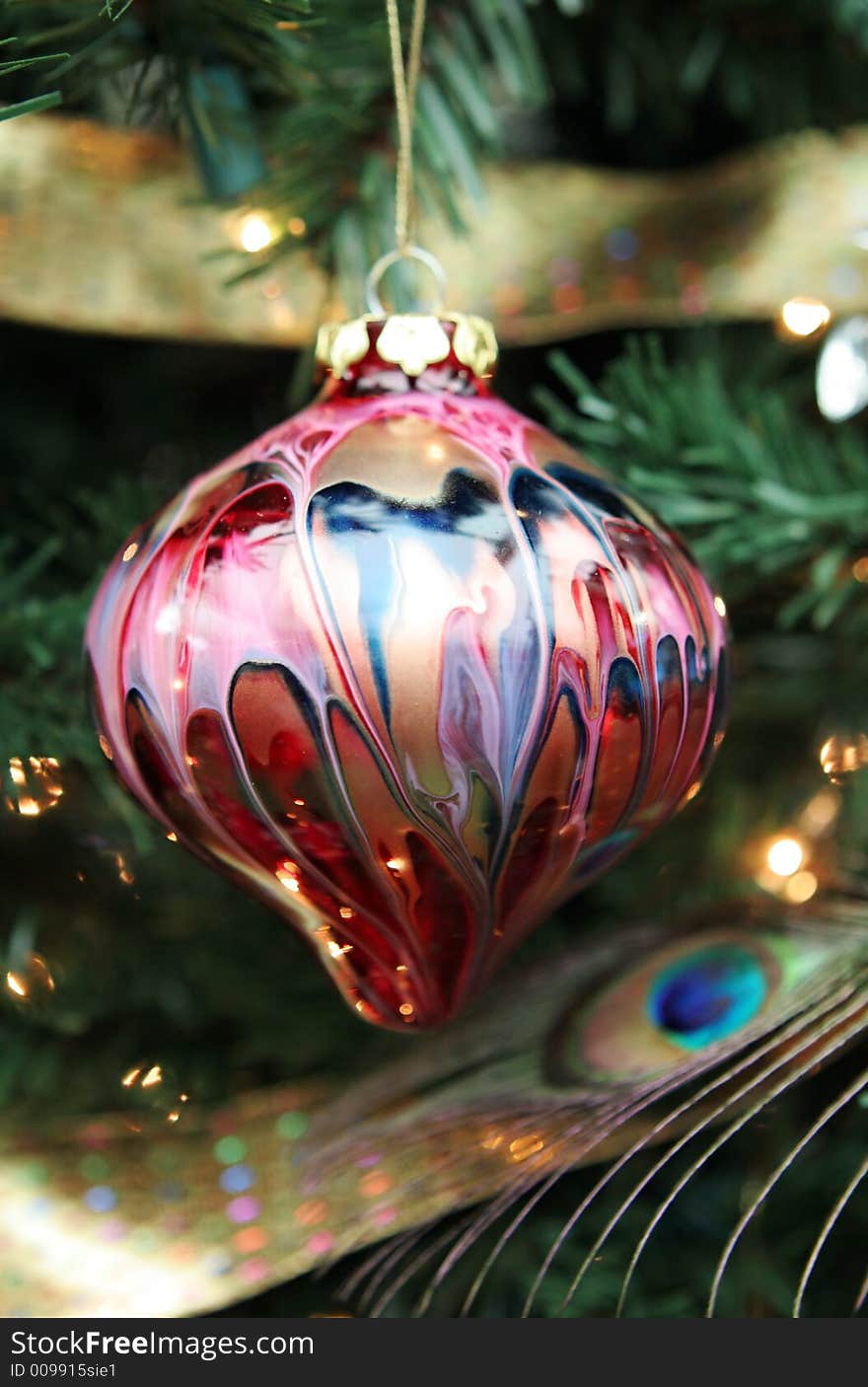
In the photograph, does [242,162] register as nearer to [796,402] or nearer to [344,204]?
[344,204]

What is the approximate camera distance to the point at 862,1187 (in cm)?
37

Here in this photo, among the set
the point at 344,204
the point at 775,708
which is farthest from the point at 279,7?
the point at 775,708

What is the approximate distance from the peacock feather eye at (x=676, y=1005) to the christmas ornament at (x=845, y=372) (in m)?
0.18

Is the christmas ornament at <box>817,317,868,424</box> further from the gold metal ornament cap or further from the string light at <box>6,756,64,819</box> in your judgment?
the string light at <box>6,756,64,819</box>

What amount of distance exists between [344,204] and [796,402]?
0.71 ft

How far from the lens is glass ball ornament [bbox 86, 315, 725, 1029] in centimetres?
25

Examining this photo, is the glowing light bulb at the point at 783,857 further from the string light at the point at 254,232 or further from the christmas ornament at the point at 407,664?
the string light at the point at 254,232

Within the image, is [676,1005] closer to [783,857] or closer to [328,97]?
[783,857]

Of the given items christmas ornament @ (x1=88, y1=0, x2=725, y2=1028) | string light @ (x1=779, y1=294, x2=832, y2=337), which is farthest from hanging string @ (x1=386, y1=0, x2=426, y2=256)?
string light @ (x1=779, y1=294, x2=832, y2=337)

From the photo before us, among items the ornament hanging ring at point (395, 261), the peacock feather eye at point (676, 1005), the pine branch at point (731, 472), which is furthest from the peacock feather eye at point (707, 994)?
the ornament hanging ring at point (395, 261)

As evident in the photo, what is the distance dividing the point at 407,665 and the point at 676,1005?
0.55ft

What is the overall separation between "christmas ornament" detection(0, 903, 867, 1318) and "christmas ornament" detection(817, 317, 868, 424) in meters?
0.17

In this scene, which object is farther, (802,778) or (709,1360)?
(802,778)

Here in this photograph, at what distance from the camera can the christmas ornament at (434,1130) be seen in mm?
310
